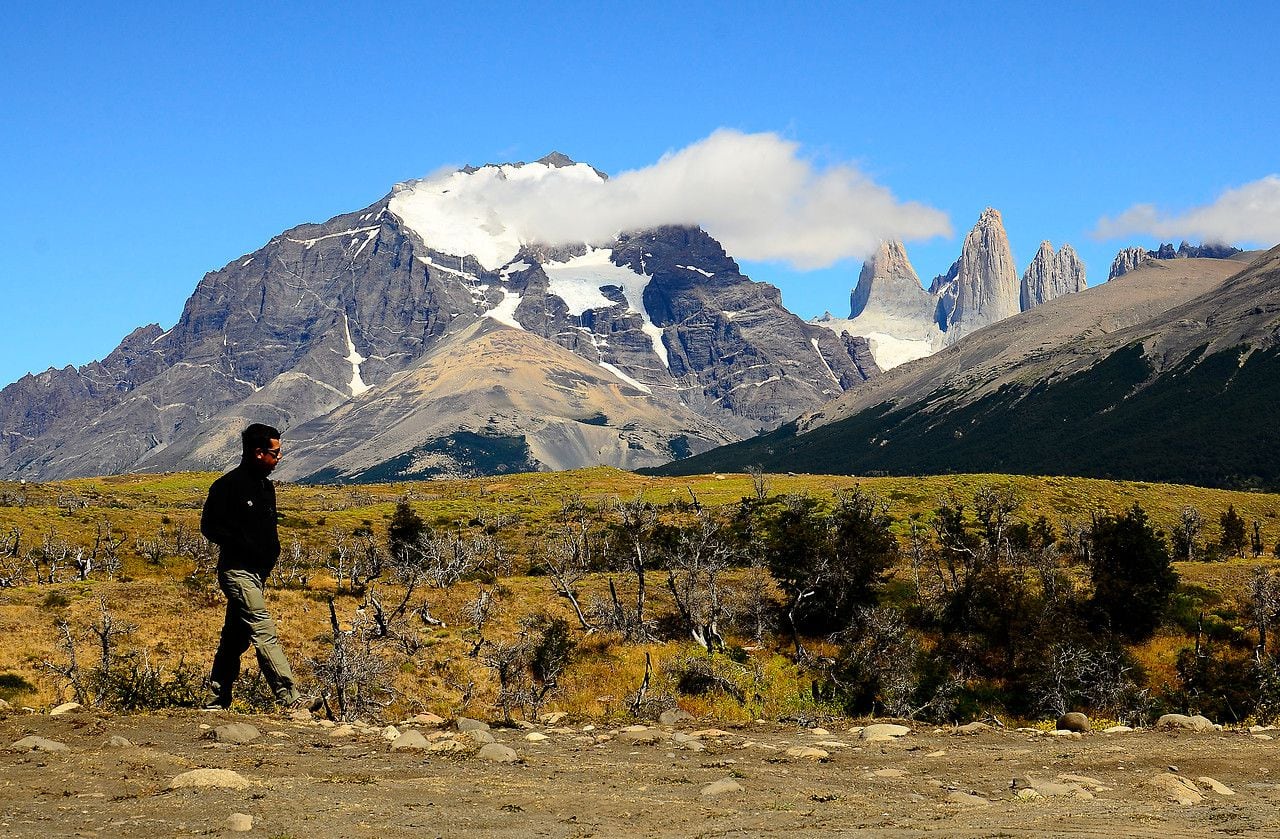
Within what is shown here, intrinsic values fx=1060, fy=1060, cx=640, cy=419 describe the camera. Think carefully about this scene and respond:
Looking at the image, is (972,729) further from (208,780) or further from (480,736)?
(208,780)

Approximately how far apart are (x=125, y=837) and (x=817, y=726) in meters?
13.2

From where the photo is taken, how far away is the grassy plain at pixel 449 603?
31781 millimetres

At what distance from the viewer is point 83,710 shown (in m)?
17.7

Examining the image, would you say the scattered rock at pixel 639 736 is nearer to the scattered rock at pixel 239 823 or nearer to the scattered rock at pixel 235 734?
the scattered rock at pixel 235 734

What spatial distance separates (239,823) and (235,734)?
5.25 metres

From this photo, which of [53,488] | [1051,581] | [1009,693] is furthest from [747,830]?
[53,488]

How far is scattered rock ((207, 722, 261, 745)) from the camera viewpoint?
50.0 ft

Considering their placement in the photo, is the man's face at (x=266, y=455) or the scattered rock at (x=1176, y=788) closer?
the scattered rock at (x=1176, y=788)

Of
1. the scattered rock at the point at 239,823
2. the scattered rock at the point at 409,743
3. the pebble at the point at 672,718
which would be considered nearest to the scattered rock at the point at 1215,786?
the pebble at the point at 672,718

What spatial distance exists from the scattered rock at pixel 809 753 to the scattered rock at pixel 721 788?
2.65m

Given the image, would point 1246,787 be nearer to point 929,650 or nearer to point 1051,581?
point 929,650

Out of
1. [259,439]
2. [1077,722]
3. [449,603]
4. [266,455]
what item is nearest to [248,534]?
[266,455]

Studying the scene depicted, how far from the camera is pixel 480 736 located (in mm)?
16422

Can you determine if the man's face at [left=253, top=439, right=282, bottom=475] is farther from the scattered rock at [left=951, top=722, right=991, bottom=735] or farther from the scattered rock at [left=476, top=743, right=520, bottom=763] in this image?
the scattered rock at [left=951, top=722, right=991, bottom=735]
